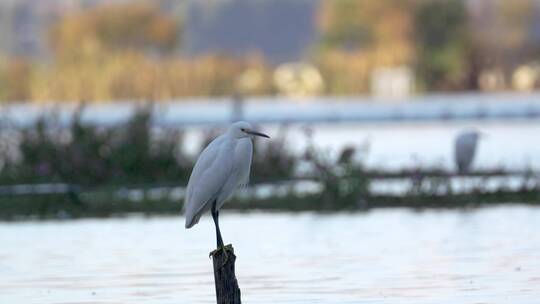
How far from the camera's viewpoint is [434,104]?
64938 millimetres

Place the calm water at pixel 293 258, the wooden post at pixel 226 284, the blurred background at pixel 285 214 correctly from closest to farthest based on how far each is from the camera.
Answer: the wooden post at pixel 226 284 → the calm water at pixel 293 258 → the blurred background at pixel 285 214

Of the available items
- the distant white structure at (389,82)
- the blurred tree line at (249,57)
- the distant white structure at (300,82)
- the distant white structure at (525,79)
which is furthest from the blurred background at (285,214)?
the distant white structure at (525,79)

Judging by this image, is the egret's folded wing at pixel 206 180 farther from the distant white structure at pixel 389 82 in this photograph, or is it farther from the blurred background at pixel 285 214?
the distant white structure at pixel 389 82

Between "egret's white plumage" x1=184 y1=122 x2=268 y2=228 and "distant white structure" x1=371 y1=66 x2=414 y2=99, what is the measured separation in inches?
2201

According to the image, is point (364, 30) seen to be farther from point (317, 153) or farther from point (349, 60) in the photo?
point (317, 153)

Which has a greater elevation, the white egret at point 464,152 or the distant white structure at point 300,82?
the white egret at point 464,152

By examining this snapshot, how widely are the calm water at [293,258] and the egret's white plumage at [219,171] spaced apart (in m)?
0.74

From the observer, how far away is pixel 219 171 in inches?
525

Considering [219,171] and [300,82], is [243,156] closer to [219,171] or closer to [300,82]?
[219,171]

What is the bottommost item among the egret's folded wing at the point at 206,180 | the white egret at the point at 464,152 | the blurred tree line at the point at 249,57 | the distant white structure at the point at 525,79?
the distant white structure at the point at 525,79

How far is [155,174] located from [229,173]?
36.9ft

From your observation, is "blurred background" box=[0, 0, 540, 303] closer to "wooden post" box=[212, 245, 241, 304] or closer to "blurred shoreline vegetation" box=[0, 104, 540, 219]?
"blurred shoreline vegetation" box=[0, 104, 540, 219]

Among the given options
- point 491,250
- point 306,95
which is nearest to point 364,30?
point 306,95

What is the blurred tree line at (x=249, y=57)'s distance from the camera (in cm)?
6600
